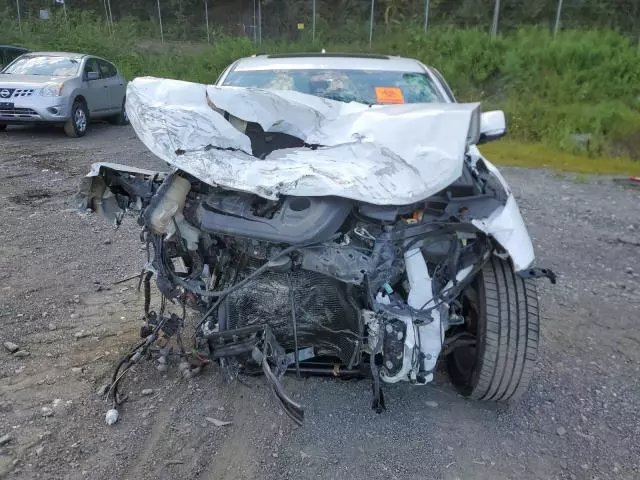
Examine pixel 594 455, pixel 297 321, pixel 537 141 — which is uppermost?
pixel 297 321

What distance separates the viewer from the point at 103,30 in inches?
923

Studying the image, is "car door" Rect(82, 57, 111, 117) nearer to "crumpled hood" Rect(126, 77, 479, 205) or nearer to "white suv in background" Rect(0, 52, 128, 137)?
"white suv in background" Rect(0, 52, 128, 137)

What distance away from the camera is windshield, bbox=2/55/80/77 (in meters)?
11.4

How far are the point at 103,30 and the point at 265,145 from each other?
22.9m

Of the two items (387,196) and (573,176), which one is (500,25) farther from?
(387,196)

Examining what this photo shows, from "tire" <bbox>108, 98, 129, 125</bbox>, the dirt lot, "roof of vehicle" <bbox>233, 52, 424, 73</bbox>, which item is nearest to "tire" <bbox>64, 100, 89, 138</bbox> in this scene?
→ "tire" <bbox>108, 98, 129, 125</bbox>

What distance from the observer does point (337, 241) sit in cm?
273

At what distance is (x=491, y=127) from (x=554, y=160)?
761 centimetres

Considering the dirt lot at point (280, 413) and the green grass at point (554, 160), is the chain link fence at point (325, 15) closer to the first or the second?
the green grass at point (554, 160)

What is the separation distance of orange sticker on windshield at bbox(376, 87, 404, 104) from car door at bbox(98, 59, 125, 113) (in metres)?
9.63

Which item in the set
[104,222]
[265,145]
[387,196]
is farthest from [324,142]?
[104,222]

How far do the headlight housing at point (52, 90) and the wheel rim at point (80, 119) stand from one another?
60 centimetres

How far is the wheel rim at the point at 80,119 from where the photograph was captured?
37.2 ft

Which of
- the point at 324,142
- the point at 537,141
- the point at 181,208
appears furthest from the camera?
the point at 537,141
